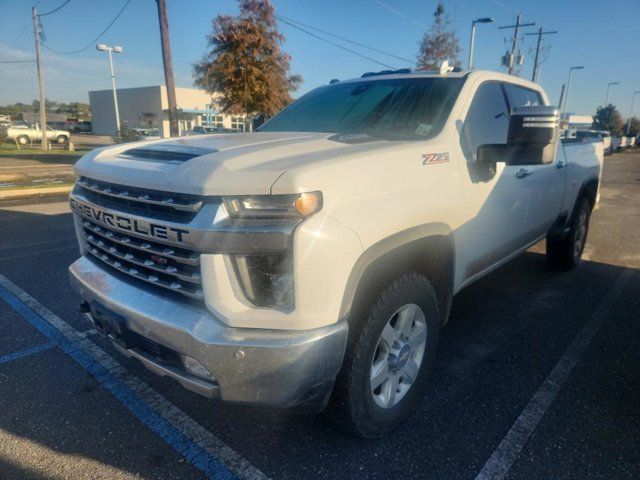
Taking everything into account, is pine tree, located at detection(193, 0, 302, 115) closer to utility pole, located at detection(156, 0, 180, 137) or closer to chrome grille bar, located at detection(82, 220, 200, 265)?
utility pole, located at detection(156, 0, 180, 137)

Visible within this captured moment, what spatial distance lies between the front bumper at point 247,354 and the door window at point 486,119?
1612 millimetres

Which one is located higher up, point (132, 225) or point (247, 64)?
point (247, 64)

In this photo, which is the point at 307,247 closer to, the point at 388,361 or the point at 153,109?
the point at 388,361

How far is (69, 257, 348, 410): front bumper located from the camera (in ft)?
5.59

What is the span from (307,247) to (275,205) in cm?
21

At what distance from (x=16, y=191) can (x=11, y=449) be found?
995cm

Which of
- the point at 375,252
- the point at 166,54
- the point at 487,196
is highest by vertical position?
the point at 166,54

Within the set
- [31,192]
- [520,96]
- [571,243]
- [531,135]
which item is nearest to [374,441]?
[531,135]

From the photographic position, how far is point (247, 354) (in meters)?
1.70

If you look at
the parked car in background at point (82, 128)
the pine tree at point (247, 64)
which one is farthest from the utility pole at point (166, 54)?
the parked car in background at point (82, 128)

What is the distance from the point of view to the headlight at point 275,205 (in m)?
Result: 1.69

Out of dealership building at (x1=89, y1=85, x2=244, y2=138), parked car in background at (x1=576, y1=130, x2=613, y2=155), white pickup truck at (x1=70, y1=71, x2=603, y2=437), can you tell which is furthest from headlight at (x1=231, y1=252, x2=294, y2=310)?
dealership building at (x1=89, y1=85, x2=244, y2=138)

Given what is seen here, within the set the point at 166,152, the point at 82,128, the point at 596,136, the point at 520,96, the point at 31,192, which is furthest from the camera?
the point at 82,128

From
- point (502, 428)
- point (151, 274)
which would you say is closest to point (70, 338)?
point (151, 274)
